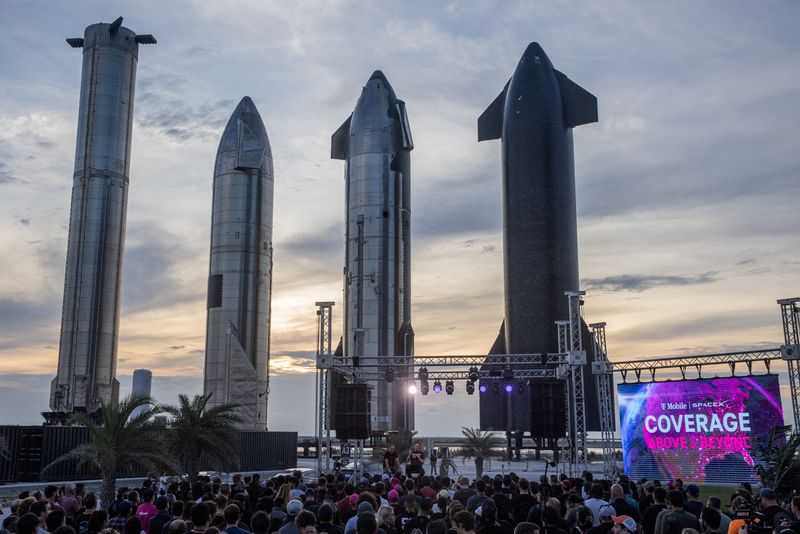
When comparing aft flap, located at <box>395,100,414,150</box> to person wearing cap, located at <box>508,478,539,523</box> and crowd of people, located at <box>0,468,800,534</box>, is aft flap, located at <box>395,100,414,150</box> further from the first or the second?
person wearing cap, located at <box>508,478,539,523</box>

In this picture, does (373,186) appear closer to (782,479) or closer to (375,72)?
(375,72)

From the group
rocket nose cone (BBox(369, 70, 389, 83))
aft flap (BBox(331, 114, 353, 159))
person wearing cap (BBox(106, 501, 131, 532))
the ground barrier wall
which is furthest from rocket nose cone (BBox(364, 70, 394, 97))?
person wearing cap (BBox(106, 501, 131, 532))

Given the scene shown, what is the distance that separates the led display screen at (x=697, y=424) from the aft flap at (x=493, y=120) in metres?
29.3

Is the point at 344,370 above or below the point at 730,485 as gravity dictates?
above

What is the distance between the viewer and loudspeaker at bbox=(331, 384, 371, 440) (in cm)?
2978

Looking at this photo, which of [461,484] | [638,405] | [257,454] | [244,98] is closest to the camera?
[461,484]

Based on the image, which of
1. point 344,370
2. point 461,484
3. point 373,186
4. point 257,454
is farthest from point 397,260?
point 461,484

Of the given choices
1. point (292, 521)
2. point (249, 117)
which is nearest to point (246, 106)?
point (249, 117)

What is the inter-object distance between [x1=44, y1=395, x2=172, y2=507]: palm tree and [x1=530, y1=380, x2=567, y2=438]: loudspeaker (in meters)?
13.3

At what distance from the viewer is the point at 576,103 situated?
55969 mm

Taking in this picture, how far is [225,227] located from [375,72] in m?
17.3

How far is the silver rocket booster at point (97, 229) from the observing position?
174 feet

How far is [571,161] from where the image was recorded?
5425 cm

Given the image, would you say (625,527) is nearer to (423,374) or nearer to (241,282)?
(423,374)
